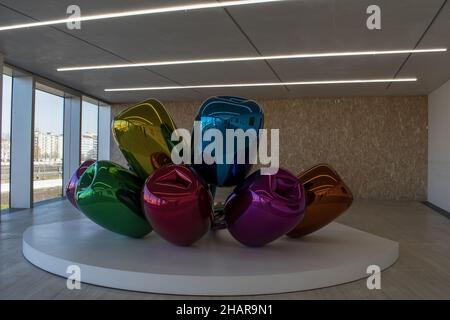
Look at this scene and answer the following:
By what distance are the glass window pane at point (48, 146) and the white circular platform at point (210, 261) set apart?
4941 millimetres

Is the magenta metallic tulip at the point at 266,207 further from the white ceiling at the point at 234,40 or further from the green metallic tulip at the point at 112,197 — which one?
the white ceiling at the point at 234,40

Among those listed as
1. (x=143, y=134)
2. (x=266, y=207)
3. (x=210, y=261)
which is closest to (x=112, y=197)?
(x=143, y=134)

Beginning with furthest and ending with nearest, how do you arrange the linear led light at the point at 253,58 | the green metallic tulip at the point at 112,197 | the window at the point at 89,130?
the window at the point at 89,130, the linear led light at the point at 253,58, the green metallic tulip at the point at 112,197

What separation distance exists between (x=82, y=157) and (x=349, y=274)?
920 cm

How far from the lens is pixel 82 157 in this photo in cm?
1115

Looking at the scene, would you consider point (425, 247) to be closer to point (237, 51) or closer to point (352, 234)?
point (352, 234)

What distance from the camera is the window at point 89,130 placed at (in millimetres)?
11367

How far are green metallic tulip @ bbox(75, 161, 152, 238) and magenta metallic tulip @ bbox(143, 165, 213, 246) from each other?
0.46 meters

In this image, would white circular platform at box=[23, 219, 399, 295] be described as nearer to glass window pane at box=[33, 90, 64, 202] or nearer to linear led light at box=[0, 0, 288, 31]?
linear led light at box=[0, 0, 288, 31]

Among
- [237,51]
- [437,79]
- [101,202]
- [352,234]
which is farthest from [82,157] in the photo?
[437,79]

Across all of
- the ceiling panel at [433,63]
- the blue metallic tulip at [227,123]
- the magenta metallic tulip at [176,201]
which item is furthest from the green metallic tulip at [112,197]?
the ceiling panel at [433,63]
